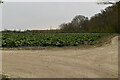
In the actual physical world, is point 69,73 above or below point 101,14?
below

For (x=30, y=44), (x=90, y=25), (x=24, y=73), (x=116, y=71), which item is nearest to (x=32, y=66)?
(x=24, y=73)

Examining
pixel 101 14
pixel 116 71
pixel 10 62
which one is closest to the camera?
pixel 116 71

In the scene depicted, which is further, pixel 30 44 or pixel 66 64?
pixel 30 44

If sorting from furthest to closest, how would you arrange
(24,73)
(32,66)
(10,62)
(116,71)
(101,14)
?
(101,14)
(10,62)
(32,66)
(116,71)
(24,73)

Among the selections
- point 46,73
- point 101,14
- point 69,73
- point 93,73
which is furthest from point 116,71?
point 101,14

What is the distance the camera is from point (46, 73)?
9203 mm

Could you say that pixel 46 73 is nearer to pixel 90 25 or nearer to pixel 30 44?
pixel 30 44

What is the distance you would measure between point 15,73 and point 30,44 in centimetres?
1079

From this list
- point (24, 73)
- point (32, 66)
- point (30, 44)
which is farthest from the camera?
point (30, 44)

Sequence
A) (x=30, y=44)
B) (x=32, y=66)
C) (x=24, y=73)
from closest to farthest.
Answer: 1. (x=24, y=73)
2. (x=32, y=66)
3. (x=30, y=44)

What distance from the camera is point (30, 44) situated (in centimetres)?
1991

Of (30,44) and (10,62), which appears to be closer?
(10,62)

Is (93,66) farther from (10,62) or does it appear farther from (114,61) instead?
(10,62)

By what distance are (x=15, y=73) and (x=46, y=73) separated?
118 cm
